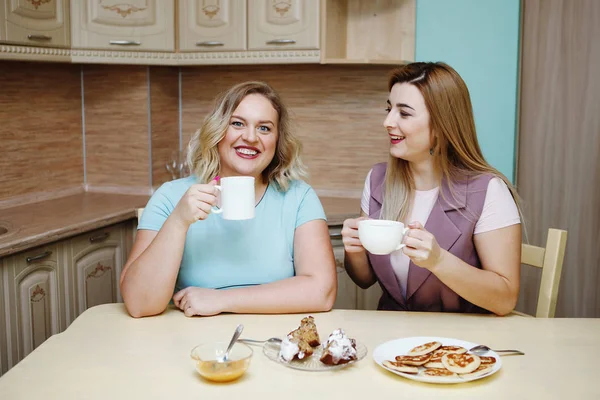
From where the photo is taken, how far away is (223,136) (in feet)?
6.27

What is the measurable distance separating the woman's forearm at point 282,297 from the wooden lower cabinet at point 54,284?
3.74ft

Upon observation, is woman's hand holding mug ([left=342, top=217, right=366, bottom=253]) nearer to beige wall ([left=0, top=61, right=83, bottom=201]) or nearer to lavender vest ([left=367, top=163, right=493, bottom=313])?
lavender vest ([left=367, top=163, right=493, bottom=313])

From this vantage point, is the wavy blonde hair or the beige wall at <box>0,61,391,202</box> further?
the beige wall at <box>0,61,391,202</box>

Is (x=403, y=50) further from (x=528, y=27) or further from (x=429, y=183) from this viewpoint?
(x=429, y=183)

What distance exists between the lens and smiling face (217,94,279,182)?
75.0 inches

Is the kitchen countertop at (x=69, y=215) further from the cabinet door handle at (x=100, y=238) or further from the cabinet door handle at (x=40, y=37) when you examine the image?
the cabinet door handle at (x=40, y=37)

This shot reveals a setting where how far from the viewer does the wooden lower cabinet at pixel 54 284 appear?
2426mm

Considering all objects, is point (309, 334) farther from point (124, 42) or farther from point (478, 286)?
point (124, 42)

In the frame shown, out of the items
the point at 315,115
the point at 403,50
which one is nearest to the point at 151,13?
the point at 315,115

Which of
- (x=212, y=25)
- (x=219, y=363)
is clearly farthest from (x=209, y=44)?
(x=219, y=363)

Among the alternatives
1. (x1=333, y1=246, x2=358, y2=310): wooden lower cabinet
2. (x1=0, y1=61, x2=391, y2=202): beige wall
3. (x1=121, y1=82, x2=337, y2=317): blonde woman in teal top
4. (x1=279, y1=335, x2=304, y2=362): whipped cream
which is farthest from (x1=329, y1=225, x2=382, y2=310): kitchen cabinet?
(x1=279, y1=335, x2=304, y2=362): whipped cream

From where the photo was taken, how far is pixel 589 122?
2873 mm

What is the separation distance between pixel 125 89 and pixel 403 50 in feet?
4.55

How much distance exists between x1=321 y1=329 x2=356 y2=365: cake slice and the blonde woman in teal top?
14.0 inches
